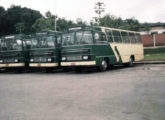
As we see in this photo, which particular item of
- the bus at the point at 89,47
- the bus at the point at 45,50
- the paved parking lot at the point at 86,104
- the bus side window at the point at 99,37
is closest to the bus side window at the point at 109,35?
the bus at the point at 89,47

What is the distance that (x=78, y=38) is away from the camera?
16.3 meters

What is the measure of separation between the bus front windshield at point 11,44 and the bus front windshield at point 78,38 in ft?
12.3

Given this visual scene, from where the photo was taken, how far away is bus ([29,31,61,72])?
17.2m

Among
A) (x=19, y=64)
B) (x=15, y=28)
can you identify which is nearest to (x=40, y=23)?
(x=15, y=28)

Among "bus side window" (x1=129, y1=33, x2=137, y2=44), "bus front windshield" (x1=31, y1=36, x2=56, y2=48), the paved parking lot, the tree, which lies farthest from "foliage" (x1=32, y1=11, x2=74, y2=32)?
the paved parking lot

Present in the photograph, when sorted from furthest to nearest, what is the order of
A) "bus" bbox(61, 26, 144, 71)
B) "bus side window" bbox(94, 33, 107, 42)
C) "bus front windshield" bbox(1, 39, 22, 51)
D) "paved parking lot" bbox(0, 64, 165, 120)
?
"bus front windshield" bbox(1, 39, 22, 51) < "bus side window" bbox(94, 33, 107, 42) < "bus" bbox(61, 26, 144, 71) < "paved parking lot" bbox(0, 64, 165, 120)

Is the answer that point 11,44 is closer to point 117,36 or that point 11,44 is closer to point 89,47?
point 89,47

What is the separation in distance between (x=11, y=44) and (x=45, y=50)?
306 cm

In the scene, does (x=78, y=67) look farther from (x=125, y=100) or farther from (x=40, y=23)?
(x=40, y=23)

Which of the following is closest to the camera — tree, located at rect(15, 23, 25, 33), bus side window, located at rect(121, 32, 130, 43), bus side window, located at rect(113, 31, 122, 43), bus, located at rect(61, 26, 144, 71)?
bus, located at rect(61, 26, 144, 71)

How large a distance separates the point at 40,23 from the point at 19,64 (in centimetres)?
4069

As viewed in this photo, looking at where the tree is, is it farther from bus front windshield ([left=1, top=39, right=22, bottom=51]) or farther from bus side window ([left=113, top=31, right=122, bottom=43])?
bus side window ([left=113, top=31, right=122, bottom=43])

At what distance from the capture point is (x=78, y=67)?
17.2m

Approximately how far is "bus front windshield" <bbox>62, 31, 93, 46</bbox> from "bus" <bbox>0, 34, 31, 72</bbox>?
3.42 m
